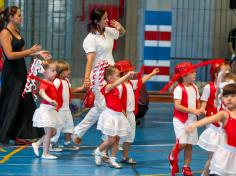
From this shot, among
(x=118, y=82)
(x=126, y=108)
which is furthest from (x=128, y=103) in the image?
(x=118, y=82)

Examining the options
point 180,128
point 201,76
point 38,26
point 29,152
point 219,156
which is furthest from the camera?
point 201,76

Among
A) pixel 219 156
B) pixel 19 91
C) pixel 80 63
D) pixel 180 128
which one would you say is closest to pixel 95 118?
pixel 19 91

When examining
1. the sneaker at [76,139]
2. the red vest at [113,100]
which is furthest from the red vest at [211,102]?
the sneaker at [76,139]

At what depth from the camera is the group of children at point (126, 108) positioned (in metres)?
6.73

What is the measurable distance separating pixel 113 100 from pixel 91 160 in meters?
0.82

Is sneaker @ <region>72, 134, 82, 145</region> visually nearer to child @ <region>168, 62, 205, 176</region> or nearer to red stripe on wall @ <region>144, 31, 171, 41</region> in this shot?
child @ <region>168, 62, 205, 176</region>

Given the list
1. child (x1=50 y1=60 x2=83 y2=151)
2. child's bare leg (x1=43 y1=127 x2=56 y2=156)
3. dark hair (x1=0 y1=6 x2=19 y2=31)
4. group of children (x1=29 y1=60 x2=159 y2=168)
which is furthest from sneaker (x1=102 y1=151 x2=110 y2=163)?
dark hair (x1=0 y1=6 x2=19 y2=31)

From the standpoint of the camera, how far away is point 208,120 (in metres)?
5.53

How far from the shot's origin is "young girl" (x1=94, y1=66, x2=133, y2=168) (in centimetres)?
738

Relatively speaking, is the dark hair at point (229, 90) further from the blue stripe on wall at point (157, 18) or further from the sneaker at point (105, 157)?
the blue stripe on wall at point (157, 18)

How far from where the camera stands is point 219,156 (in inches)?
229

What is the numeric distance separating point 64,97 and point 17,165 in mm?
1192

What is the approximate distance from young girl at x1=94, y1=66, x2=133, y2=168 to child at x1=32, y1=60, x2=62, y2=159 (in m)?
0.62

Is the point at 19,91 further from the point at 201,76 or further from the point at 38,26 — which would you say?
the point at 201,76
